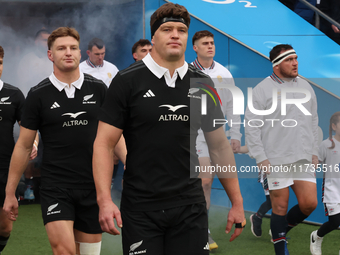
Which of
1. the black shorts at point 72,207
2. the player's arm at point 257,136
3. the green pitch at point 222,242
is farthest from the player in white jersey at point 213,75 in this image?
the black shorts at point 72,207

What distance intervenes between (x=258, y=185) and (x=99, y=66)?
3327mm

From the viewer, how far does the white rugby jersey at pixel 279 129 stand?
522 cm

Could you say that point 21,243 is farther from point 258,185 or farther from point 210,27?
point 210,27

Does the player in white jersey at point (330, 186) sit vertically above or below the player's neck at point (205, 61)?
below

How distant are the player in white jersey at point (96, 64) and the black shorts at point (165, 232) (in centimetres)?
526

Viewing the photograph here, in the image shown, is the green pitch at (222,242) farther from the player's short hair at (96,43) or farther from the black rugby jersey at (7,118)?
the player's short hair at (96,43)

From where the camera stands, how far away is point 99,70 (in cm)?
802

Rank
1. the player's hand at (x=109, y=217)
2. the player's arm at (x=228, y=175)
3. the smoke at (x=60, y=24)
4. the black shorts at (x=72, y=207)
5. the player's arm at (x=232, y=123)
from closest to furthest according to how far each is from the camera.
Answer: the player's hand at (x=109, y=217) < the player's arm at (x=228, y=175) < the black shorts at (x=72, y=207) < the player's arm at (x=232, y=123) < the smoke at (x=60, y=24)

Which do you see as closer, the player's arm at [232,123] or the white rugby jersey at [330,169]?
the white rugby jersey at [330,169]

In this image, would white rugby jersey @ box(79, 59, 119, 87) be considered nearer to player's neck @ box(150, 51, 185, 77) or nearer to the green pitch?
the green pitch

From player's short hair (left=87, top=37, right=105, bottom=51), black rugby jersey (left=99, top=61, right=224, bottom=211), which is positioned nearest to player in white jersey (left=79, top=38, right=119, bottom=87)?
player's short hair (left=87, top=37, right=105, bottom=51)

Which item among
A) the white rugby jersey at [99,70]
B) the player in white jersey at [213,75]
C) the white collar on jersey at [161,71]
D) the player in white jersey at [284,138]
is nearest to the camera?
the white collar on jersey at [161,71]

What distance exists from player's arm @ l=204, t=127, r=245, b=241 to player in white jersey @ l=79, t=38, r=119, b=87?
499cm

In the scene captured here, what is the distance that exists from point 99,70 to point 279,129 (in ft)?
12.4
